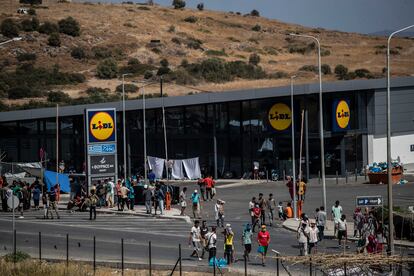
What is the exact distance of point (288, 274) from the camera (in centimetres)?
2527

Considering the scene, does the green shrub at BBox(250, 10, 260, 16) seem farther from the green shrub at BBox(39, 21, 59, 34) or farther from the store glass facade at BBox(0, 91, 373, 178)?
the store glass facade at BBox(0, 91, 373, 178)

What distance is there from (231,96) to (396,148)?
479 inches

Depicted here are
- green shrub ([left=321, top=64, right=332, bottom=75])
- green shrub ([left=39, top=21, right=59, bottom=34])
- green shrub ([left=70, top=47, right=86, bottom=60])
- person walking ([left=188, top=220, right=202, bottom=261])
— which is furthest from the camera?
green shrub ([left=39, top=21, right=59, bottom=34])

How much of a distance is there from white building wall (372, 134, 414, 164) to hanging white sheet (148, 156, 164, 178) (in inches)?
560

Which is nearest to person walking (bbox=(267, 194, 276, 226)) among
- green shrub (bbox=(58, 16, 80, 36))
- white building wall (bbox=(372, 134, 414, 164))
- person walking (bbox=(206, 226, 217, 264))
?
person walking (bbox=(206, 226, 217, 264))

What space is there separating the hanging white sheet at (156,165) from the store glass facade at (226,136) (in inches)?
126

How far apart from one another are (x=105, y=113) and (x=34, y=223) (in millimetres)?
8710

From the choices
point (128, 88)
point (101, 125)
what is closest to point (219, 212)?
point (101, 125)

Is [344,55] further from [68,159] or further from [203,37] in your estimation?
[68,159]

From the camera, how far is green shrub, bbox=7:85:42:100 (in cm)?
10012

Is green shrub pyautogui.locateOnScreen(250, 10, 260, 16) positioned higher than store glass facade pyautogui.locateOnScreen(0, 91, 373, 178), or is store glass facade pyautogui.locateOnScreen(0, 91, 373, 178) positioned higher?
green shrub pyautogui.locateOnScreen(250, 10, 260, 16)

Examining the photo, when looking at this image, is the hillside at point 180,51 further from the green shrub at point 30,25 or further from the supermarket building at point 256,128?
the supermarket building at point 256,128

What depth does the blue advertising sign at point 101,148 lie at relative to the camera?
151 feet

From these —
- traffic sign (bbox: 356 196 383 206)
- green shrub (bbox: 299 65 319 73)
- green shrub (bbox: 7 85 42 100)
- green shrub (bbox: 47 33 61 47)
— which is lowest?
traffic sign (bbox: 356 196 383 206)
